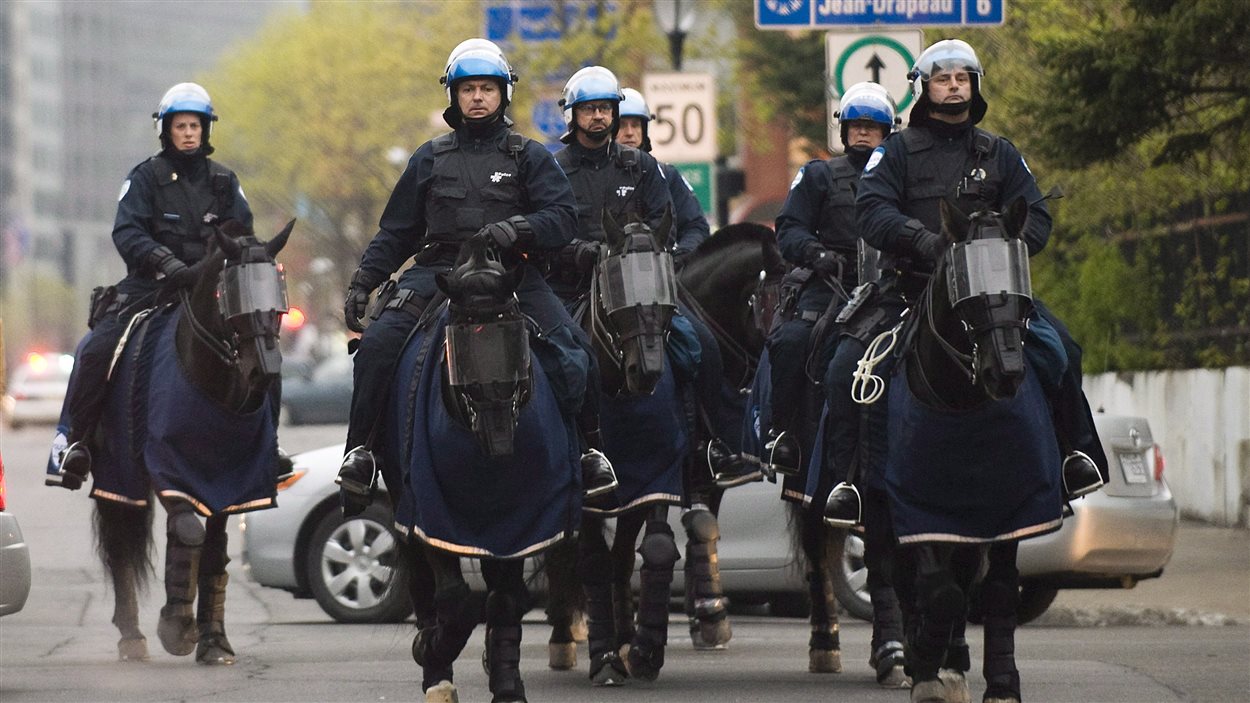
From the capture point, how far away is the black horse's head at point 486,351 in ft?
27.1

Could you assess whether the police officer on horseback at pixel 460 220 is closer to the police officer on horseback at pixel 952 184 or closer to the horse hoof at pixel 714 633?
the police officer on horseback at pixel 952 184

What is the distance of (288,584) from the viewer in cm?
1431

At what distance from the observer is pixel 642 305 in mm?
9836

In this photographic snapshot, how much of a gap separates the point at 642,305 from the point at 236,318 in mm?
2541

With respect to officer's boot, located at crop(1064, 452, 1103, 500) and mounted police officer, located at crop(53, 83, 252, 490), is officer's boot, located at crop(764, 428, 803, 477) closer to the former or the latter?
officer's boot, located at crop(1064, 452, 1103, 500)

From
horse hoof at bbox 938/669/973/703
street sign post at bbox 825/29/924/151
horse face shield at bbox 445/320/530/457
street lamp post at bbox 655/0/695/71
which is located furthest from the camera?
street lamp post at bbox 655/0/695/71

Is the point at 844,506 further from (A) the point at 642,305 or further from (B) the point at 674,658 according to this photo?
(B) the point at 674,658

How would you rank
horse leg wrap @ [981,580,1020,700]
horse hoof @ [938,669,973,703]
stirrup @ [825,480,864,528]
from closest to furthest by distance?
horse leg wrap @ [981,580,1020,700] < horse hoof @ [938,669,973,703] < stirrup @ [825,480,864,528]

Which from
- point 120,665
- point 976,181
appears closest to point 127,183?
point 120,665

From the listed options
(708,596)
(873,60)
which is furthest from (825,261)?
(873,60)

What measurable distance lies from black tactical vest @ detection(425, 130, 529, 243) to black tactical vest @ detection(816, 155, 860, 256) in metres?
2.36

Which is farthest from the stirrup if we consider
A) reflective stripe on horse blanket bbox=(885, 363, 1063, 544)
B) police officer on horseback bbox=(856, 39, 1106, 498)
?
police officer on horseback bbox=(856, 39, 1106, 498)

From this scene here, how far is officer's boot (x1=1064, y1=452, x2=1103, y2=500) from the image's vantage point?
8.97m

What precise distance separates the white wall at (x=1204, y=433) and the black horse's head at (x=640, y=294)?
9.65m
